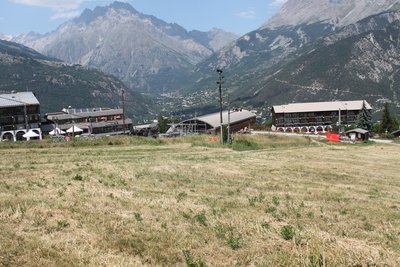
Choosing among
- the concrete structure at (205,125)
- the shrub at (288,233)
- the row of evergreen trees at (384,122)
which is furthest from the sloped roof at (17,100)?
the shrub at (288,233)

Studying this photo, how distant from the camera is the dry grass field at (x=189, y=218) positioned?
12.6m

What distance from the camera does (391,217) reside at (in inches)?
837

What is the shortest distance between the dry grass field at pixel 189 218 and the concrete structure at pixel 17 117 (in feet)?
300

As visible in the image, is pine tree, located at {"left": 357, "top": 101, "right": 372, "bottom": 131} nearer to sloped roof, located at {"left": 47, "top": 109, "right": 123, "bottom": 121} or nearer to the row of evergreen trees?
the row of evergreen trees

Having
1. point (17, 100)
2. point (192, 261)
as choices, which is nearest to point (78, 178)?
point (192, 261)

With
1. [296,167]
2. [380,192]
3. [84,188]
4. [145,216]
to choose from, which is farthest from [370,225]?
[296,167]

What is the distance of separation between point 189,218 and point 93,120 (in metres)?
155

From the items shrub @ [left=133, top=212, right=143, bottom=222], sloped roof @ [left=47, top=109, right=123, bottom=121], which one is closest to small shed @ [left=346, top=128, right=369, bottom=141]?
sloped roof @ [left=47, top=109, right=123, bottom=121]

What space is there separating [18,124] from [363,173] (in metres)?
105

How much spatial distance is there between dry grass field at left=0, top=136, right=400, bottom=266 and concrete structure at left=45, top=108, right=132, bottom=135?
4690 inches

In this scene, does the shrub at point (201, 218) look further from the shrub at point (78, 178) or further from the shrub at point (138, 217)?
the shrub at point (78, 178)

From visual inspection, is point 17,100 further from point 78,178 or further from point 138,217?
point 138,217

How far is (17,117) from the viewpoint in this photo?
395 ft

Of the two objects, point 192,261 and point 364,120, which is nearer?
point 192,261
